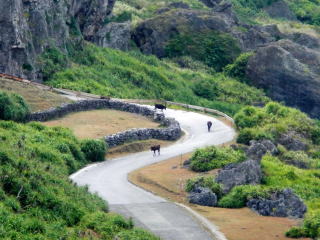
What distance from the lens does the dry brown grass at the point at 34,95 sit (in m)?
49.1

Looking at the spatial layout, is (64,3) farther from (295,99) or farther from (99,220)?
(99,220)

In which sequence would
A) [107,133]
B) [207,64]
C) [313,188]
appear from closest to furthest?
[313,188] < [107,133] < [207,64]

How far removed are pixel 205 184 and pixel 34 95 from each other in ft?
68.2

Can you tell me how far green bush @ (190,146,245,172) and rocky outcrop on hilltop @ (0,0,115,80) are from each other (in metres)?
23.2

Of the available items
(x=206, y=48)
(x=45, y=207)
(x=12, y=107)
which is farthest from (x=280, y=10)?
(x=45, y=207)

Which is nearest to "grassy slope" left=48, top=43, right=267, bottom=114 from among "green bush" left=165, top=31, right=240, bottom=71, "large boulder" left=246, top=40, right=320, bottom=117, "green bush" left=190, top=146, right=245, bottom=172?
"large boulder" left=246, top=40, right=320, bottom=117

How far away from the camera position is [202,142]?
49250mm

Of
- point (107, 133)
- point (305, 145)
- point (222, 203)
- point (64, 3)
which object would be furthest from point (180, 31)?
point (222, 203)

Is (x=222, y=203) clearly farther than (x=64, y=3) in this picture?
No

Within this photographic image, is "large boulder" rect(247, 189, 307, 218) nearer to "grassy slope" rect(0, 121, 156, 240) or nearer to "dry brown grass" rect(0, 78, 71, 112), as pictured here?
"grassy slope" rect(0, 121, 156, 240)

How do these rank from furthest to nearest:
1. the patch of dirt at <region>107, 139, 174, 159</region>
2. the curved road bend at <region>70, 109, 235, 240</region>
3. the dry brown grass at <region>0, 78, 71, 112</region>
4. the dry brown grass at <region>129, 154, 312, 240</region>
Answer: the dry brown grass at <region>0, 78, 71, 112</region> → the patch of dirt at <region>107, 139, 174, 159</region> → the dry brown grass at <region>129, 154, 312, 240</region> → the curved road bend at <region>70, 109, 235, 240</region>

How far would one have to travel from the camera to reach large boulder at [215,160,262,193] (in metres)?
34.1

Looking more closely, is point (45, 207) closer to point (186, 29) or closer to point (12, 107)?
point (12, 107)

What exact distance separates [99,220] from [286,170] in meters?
17.7
